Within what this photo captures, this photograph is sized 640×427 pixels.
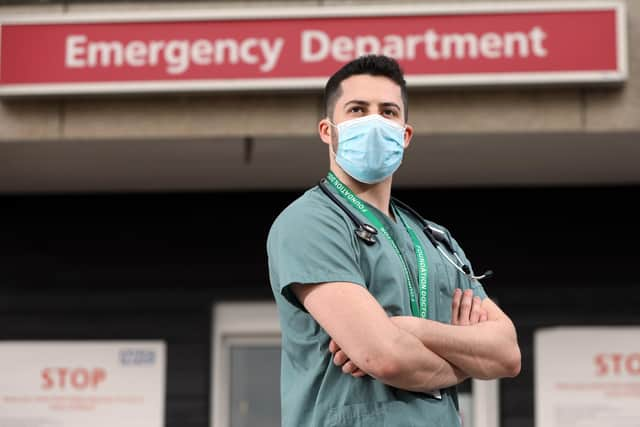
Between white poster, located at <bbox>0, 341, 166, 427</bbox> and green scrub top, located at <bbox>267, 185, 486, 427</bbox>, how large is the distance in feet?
21.1

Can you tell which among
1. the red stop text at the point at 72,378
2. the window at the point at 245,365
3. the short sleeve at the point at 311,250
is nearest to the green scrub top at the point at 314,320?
the short sleeve at the point at 311,250

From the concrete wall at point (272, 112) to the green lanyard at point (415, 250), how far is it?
15.3ft

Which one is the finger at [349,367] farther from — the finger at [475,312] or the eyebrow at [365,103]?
the eyebrow at [365,103]

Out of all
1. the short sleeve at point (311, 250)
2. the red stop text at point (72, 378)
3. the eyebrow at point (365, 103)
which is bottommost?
the short sleeve at point (311, 250)

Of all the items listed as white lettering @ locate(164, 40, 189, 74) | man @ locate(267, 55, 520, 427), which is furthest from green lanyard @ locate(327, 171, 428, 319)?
white lettering @ locate(164, 40, 189, 74)

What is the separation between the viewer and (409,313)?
2656 mm

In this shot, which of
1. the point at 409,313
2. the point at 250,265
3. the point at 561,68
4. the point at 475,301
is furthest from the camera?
the point at 250,265

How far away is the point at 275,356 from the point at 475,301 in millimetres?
6349

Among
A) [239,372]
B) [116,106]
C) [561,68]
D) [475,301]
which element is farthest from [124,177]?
[475,301]

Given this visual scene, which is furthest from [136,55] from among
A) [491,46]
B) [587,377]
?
[587,377]

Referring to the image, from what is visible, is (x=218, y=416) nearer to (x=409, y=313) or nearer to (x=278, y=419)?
(x=278, y=419)

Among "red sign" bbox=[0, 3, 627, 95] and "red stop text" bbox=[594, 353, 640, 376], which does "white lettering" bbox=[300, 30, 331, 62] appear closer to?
"red sign" bbox=[0, 3, 627, 95]

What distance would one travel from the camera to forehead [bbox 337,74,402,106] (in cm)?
287

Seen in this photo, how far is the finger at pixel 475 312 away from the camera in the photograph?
2.81m
